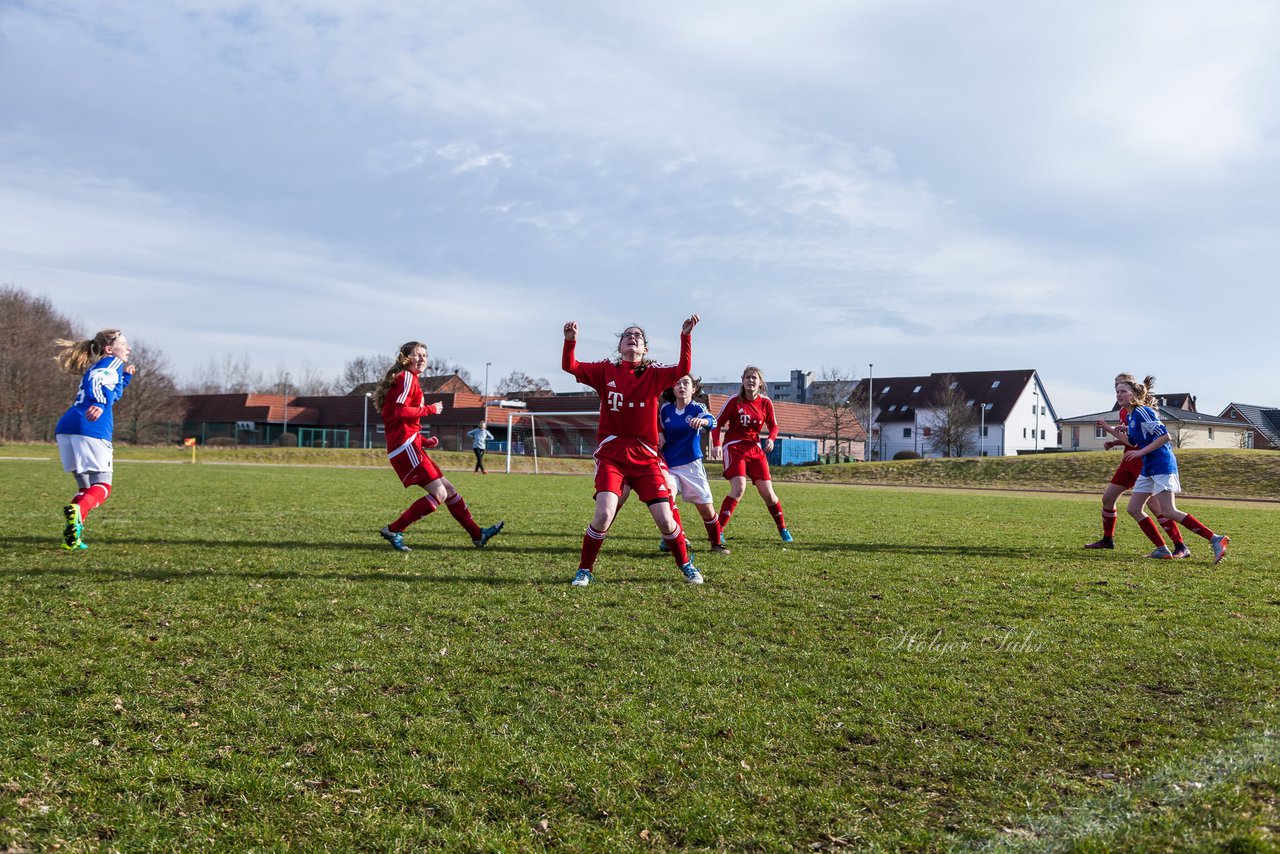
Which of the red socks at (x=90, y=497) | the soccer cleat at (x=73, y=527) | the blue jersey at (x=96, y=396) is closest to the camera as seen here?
the soccer cleat at (x=73, y=527)

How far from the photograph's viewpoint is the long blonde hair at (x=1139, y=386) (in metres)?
9.91

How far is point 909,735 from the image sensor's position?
3719 millimetres

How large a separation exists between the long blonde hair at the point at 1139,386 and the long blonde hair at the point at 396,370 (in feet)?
25.3

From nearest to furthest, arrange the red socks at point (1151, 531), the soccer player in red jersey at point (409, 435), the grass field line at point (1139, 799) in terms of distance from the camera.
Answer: the grass field line at point (1139, 799)
the soccer player in red jersey at point (409, 435)
the red socks at point (1151, 531)

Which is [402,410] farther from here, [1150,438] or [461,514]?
[1150,438]

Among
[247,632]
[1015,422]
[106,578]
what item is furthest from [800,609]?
[1015,422]

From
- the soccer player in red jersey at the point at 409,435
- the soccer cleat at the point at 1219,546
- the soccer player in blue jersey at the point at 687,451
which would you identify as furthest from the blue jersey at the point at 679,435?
the soccer cleat at the point at 1219,546

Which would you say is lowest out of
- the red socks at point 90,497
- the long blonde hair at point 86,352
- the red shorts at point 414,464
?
the red socks at point 90,497

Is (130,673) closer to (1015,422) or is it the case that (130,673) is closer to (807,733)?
(807,733)

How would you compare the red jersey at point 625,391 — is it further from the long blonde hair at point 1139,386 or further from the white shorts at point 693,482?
the long blonde hair at point 1139,386

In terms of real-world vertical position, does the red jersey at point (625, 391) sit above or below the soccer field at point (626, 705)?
above

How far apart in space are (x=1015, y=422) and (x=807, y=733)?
7652 centimetres

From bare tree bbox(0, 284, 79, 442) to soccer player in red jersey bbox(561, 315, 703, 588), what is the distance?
5632 cm

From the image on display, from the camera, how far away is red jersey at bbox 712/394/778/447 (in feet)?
34.4
